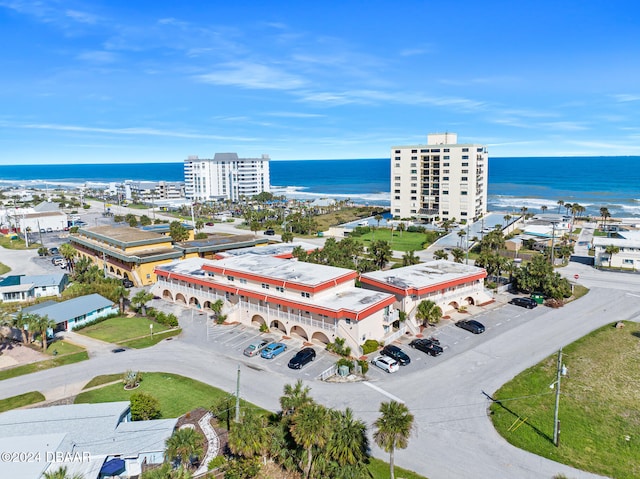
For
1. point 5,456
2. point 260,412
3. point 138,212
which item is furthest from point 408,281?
point 138,212

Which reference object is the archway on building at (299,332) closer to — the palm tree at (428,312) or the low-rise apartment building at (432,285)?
the low-rise apartment building at (432,285)

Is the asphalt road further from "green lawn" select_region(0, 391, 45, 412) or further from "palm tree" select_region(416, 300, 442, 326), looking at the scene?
"palm tree" select_region(416, 300, 442, 326)

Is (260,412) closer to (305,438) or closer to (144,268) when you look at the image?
(305,438)

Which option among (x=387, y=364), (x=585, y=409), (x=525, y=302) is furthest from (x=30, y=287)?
(x=585, y=409)

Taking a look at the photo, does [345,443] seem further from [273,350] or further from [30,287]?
[30,287]

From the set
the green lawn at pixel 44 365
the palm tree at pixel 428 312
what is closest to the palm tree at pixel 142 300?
the green lawn at pixel 44 365
